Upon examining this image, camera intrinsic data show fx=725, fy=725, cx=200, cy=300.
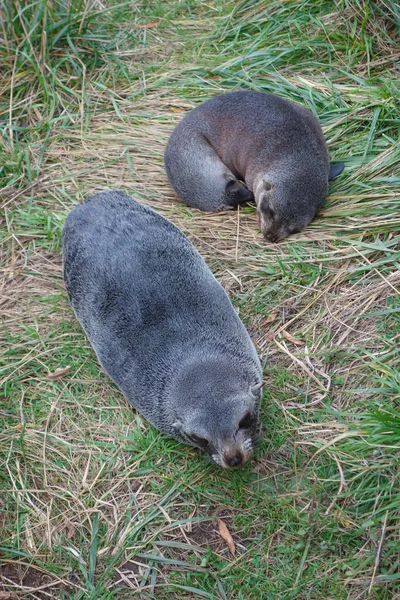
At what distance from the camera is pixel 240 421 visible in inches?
148

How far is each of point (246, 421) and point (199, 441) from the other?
0.27m

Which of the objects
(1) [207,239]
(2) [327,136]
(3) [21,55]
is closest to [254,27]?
(2) [327,136]

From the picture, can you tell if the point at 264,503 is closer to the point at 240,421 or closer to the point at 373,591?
the point at 240,421

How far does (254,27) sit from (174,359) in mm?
4169

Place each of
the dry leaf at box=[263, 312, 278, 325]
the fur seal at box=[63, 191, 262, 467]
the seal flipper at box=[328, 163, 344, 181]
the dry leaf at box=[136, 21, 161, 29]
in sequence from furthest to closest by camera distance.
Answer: the dry leaf at box=[136, 21, 161, 29] < the seal flipper at box=[328, 163, 344, 181] < the dry leaf at box=[263, 312, 278, 325] < the fur seal at box=[63, 191, 262, 467]

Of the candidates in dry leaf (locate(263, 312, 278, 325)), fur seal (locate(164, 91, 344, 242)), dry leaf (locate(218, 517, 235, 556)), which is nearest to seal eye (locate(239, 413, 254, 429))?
dry leaf (locate(218, 517, 235, 556))

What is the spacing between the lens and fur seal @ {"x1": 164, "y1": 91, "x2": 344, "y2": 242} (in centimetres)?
546

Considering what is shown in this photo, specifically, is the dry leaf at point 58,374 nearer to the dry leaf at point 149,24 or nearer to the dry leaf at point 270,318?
the dry leaf at point 270,318

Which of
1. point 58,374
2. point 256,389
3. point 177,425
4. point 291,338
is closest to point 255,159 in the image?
point 291,338

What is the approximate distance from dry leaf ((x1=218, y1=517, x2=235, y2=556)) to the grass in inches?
1.7

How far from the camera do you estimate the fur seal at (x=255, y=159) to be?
5.46 meters

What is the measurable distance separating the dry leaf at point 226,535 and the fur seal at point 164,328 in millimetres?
334

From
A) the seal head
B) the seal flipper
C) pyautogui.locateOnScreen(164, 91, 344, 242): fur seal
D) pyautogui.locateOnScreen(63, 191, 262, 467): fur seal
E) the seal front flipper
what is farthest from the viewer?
the seal front flipper

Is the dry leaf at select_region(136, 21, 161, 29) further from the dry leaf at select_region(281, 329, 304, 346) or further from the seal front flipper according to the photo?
the dry leaf at select_region(281, 329, 304, 346)
